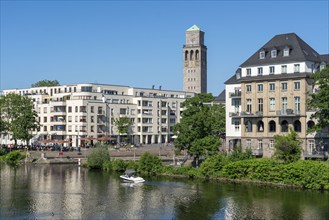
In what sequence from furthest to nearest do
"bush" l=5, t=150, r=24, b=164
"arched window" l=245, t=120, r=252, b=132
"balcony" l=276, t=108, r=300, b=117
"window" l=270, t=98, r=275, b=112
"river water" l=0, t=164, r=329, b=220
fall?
"bush" l=5, t=150, r=24, b=164
"arched window" l=245, t=120, r=252, b=132
"window" l=270, t=98, r=275, b=112
"balcony" l=276, t=108, r=300, b=117
"river water" l=0, t=164, r=329, b=220

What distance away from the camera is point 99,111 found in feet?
493

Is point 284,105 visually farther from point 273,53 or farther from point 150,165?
point 150,165

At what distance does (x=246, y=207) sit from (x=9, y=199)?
27728 mm

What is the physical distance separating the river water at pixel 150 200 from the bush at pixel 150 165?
19.8ft

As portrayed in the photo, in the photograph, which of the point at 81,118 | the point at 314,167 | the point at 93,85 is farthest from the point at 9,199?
the point at 93,85

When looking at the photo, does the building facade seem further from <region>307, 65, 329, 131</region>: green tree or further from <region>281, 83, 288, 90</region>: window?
<region>307, 65, 329, 131</region>: green tree

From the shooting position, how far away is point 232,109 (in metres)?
101

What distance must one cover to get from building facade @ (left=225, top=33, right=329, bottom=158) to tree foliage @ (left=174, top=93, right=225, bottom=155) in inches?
388

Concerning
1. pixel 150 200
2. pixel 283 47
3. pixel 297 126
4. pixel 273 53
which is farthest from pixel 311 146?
pixel 150 200

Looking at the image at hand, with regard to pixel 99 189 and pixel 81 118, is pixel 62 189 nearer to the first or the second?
pixel 99 189

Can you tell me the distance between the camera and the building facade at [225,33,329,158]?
8981 centimetres

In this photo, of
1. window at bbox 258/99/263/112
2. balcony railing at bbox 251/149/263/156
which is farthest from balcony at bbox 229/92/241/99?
balcony railing at bbox 251/149/263/156

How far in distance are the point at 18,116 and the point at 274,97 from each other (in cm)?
6739

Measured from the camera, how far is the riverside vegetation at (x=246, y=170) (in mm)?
71625
